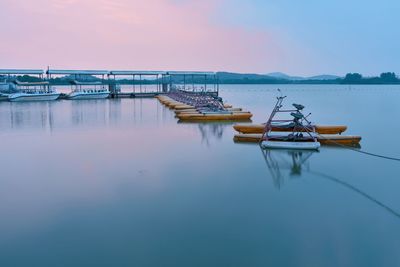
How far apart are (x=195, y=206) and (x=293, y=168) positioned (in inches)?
133

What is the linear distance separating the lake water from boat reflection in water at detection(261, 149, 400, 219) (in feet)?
0.16

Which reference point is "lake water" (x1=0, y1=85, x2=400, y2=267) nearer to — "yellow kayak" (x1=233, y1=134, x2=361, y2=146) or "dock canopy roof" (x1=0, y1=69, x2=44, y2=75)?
"yellow kayak" (x1=233, y1=134, x2=361, y2=146)

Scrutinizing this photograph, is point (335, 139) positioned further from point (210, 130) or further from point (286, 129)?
point (210, 130)

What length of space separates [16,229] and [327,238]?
4107 mm

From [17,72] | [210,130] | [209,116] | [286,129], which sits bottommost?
[210,130]

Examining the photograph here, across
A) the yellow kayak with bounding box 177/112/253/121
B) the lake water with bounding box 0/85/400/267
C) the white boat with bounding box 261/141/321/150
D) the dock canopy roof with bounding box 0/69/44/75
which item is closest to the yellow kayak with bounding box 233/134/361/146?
the lake water with bounding box 0/85/400/267

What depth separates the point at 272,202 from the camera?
6.43 meters

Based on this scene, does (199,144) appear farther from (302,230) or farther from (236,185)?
(302,230)

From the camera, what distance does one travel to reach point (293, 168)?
871 cm

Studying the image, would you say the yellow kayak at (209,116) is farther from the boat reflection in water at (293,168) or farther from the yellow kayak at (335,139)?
the boat reflection in water at (293,168)

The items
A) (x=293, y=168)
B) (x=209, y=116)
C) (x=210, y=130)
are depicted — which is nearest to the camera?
(x=293, y=168)

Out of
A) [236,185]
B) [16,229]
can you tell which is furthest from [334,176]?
[16,229]

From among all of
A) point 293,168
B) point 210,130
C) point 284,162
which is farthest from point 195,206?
point 210,130

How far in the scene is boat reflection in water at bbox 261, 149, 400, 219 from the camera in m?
6.97
